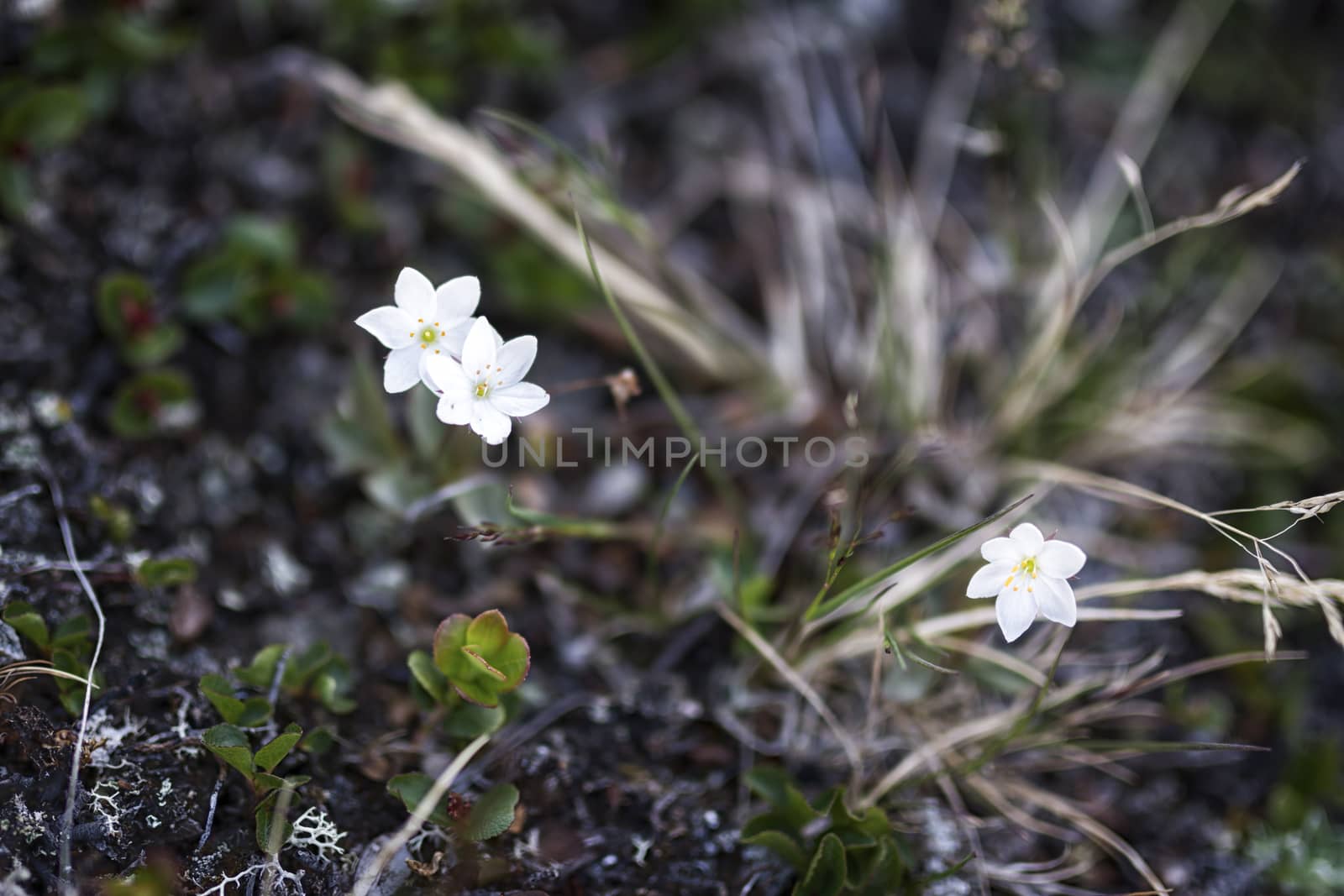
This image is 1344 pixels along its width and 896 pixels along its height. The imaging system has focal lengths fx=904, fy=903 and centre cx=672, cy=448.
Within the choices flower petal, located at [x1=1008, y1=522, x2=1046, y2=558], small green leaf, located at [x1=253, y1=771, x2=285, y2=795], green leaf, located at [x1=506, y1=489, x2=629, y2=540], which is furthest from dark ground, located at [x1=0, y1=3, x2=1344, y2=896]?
flower petal, located at [x1=1008, y1=522, x2=1046, y2=558]

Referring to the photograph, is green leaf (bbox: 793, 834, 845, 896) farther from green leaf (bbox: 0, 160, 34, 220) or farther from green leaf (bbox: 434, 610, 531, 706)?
green leaf (bbox: 0, 160, 34, 220)

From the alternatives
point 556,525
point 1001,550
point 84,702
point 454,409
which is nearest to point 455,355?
point 454,409

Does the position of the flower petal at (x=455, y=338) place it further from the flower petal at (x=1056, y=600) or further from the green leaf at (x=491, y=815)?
the flower petal at (x=1056, y=600)

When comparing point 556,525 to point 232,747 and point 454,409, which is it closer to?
point 454,409

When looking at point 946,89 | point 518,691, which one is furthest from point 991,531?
point 946,89

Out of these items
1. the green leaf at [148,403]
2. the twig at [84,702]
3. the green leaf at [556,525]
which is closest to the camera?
the twig at [84,702]

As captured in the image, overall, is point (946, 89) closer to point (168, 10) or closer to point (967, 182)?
point (967, 182)

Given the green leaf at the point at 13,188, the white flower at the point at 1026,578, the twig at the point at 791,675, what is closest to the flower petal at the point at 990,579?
the white flower at the point at 1026,578
